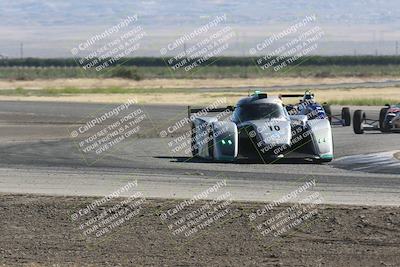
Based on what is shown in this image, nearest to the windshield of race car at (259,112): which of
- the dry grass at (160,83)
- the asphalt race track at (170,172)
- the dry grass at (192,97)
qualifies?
the asphalt race track at (170,172)

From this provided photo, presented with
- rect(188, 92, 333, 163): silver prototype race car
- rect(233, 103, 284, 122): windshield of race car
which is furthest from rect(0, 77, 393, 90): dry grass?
rect(188, 92, 333, 163): silver prototype race car

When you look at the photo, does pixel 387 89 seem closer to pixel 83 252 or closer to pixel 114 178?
pixel 114 178

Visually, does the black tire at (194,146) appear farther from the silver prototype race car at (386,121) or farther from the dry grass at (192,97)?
the dry grass at (192,97)

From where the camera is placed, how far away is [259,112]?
25.1 m

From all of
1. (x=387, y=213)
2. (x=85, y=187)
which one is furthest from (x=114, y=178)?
(x=387, y=213)

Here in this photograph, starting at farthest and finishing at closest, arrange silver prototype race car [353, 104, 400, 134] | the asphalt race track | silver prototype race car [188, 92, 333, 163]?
silver prototype race car [353, 104, 400, 134], silver prototype race car [188, 92, 333, 163], the asphalt race track

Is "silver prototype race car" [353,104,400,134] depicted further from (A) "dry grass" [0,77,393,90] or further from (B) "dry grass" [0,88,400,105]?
(A) "dry grass" [0,77,393,90]

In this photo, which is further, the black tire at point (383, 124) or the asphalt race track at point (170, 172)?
the black tire at point (383, 124)

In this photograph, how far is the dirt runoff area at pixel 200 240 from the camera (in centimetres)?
1231

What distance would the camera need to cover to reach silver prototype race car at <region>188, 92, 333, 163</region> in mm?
23703

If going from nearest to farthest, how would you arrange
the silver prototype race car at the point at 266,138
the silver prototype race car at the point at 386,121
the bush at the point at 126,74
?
the silver prototype race car at the point at 266,138, the silver prototype race car at the point at 386,121, the bush at the point at 126,74

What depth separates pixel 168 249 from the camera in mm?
13070

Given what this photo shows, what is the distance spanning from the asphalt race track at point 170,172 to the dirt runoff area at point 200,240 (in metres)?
1.87

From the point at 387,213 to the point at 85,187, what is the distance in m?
6.34
